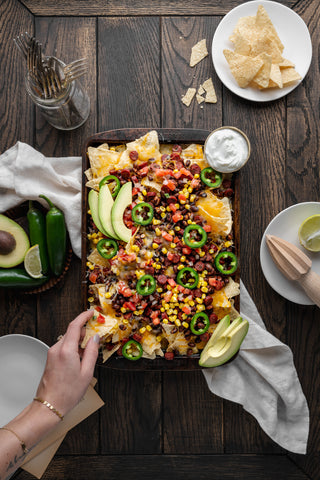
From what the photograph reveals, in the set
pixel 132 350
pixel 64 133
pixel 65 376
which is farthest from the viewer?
pixel 64 133

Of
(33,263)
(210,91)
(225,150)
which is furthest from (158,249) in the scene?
(210,91)

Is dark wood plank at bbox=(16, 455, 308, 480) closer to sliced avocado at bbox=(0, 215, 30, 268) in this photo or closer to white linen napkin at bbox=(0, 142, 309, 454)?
white linen napkin at bbox=(0, 142, 309, 454)

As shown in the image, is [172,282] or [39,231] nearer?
[172,282]

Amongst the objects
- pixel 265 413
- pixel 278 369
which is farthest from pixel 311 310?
pixel 265 413

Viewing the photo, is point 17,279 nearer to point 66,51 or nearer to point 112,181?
point 112,181

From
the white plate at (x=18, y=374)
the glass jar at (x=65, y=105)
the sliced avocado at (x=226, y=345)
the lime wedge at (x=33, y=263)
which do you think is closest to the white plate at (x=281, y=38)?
the glass jar at (x=65, y=105)

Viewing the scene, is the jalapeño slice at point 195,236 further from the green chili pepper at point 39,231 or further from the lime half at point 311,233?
the green chili pepper at point 39,231
